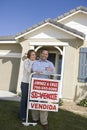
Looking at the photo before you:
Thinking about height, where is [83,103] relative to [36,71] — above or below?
below

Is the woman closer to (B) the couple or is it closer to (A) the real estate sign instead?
(B) the couple

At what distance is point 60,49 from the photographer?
13969 mm

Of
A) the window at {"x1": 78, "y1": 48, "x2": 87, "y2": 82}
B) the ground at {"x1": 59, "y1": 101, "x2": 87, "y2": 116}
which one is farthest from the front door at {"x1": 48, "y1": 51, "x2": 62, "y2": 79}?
the ground at {"x1": 59, "y1": 101, "x2": 87, "y2": 116}

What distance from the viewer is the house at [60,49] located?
532 inches

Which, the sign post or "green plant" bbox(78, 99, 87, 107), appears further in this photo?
"green plant" bbox(78, 99, 87, 107)

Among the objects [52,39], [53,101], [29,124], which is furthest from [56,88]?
[52,39]

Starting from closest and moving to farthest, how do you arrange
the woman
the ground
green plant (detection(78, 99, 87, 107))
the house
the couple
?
1. the couple
2. the woman
3. the ground
4. green plant (detection(78, 99, 87, 107))
5. the house

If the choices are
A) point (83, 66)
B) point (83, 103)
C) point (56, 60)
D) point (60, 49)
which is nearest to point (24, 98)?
point (83, 103)

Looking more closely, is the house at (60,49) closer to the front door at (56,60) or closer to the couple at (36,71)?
the front door at (56,60)

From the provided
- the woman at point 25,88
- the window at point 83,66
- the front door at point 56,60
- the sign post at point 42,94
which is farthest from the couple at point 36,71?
the front door at point 56,60

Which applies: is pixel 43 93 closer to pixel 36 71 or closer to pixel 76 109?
pixel 36 71

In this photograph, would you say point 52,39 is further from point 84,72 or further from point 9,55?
point 9,55

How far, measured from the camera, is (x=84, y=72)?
13.6 meters

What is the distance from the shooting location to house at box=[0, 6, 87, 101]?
13516mm
